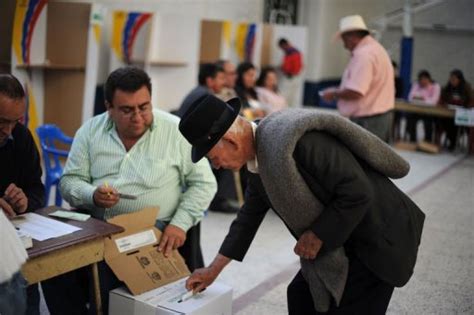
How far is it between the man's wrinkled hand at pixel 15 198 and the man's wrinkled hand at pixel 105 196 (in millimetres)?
288

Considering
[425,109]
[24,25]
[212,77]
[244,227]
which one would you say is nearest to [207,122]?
[244,227]

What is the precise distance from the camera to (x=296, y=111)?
69.9 inches

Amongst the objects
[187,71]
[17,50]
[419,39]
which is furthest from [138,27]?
[419,39]

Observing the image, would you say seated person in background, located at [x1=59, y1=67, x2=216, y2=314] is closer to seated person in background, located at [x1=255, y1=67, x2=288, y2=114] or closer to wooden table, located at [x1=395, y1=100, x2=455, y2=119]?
seated person in background, located at [x1=255, y1=67, x2=288, y2=114]

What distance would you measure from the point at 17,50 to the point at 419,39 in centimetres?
929

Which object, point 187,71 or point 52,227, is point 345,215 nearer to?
point 52,227

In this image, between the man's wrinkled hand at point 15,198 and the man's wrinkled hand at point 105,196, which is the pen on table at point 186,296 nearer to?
the man's wrinkled hand at point 105,196

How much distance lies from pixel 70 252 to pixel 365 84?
312 centimetres

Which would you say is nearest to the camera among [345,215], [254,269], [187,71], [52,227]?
[345,215]

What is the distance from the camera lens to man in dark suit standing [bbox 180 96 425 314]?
66.7 inches

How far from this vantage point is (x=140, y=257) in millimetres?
2449

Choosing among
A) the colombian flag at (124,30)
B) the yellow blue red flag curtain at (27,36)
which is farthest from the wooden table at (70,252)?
the colombian flag at (124,30)

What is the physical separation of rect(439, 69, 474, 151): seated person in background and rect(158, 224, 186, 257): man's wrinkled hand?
6150 millimetres

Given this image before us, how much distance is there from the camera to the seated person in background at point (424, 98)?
8.98 metres
